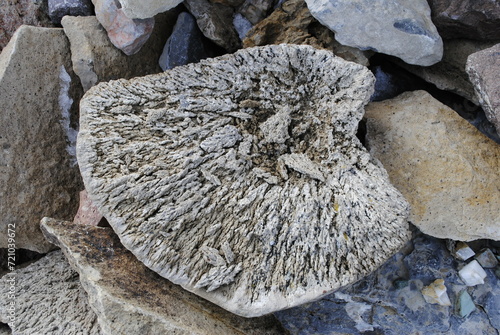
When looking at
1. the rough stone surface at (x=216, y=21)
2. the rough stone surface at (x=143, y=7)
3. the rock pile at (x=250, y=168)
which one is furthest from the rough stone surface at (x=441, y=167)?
the rough stone surface at (x=143, y=7)

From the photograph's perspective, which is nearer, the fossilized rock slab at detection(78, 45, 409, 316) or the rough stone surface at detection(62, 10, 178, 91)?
the fossilized rock slab at detection(78, 45, 409, 316)

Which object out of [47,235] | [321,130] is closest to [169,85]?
[321,130]

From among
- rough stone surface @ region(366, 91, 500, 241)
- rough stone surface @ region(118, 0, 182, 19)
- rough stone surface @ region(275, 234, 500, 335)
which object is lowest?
rough stone surface @ region(275, 234, 500, 335)

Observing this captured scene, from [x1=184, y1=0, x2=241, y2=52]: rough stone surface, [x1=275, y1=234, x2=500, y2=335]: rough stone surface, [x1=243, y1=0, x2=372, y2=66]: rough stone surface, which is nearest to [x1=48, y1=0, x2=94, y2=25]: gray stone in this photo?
[x1=184, y1=0, x2=241, y2=52]: rough stone surface

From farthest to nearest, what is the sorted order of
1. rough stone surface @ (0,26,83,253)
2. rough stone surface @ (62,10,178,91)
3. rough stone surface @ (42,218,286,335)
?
rough stone surface @ (62,10,178,91)
rough stone surface @ (0,26,83,253)
rough stone surface @ (42,218,286,335)

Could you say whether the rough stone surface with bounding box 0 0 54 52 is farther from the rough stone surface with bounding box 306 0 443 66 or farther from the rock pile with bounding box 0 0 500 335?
the rough stone surface with bounding box 306 0 443 66

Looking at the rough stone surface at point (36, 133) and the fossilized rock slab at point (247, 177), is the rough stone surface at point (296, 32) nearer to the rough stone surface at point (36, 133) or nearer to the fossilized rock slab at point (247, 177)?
the fossilized rock slab at point (247, 177)

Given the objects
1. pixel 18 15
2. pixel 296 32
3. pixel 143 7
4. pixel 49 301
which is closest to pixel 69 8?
pixel 18 15

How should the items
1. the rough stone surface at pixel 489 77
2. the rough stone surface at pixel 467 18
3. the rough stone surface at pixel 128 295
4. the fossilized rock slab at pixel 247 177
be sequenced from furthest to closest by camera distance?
the rough stone surface at pixel 467 18, the rough stone surface at pixel 489 77, the fossilized rock slab at pixel 247 177, the rough stone surface at pixel 128 295

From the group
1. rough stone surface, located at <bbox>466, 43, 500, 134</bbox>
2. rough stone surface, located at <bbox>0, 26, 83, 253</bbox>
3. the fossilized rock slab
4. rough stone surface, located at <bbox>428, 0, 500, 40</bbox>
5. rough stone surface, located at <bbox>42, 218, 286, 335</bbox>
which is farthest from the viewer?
rough stone surface, located at <bbox>0, 26, 83, 253</bbox>
